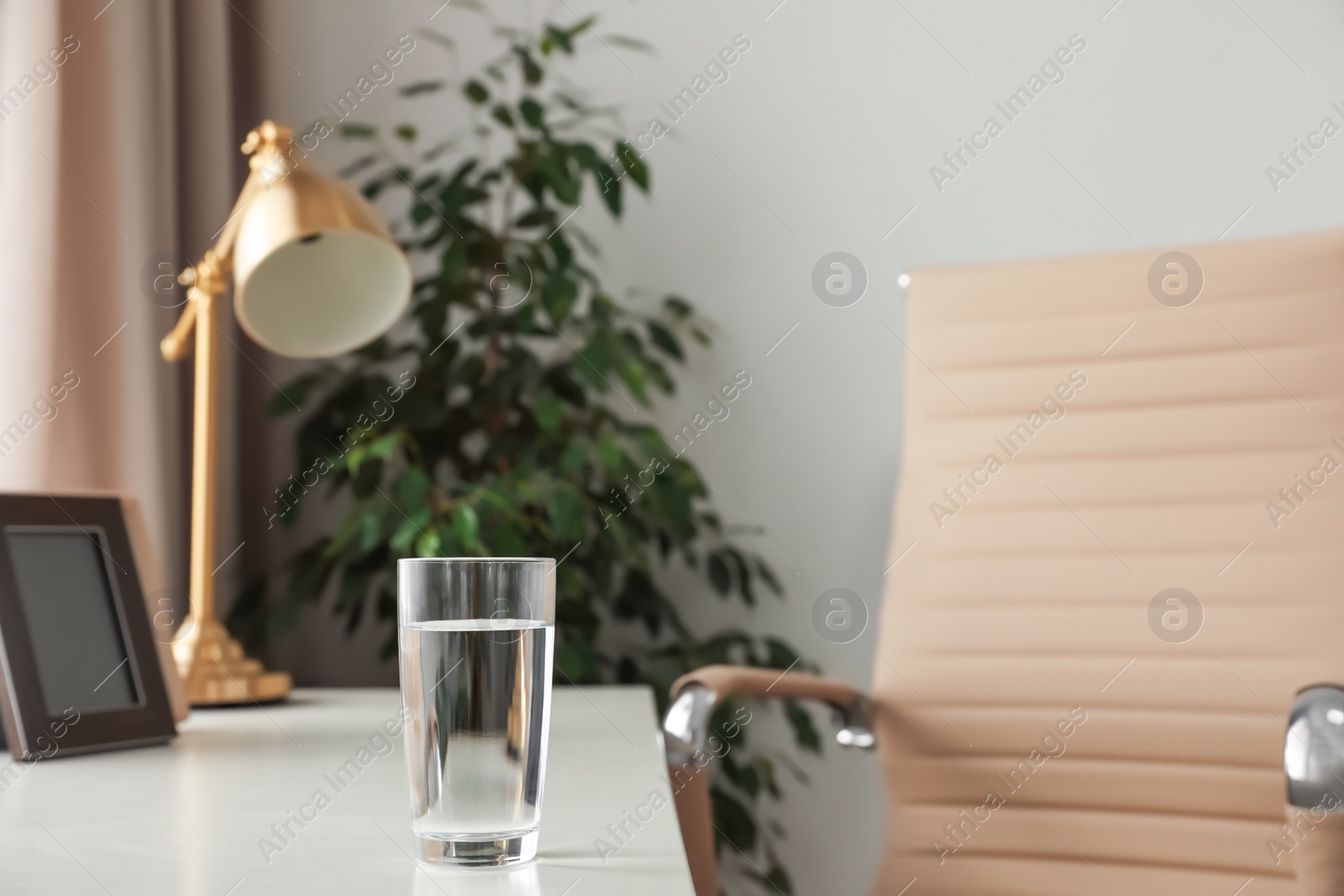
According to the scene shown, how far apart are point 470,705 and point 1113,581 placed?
0.84m

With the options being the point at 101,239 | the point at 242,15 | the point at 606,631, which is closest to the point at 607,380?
the point at 606,631

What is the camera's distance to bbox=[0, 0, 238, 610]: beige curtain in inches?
47.1

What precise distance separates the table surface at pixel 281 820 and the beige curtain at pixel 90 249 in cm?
49

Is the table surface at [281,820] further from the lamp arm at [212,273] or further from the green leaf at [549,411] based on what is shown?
the green leaf at [549,411]

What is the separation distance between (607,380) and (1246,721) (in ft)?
3.27

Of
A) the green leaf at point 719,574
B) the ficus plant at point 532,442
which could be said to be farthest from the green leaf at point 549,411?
the green leaf at point 719,574

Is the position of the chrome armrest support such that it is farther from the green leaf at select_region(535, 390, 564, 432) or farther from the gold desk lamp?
the green leaf at select_region(535, 390, 564, 432)

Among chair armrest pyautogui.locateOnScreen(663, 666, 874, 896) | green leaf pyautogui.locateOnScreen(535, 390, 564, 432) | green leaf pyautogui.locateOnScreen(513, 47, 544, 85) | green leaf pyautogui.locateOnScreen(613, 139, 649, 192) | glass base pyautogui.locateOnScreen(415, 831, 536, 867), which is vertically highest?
green leaf pyautogui.locateOnScreen(513, 47, 544, 85)

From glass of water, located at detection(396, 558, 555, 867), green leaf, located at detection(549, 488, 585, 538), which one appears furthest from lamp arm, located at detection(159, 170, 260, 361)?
glass of water, located at detection(396, 558, 555, 867)

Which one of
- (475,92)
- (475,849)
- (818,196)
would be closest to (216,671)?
(475,849)

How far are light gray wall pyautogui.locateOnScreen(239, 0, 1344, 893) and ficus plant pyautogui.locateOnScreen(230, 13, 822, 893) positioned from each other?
121 millimetres

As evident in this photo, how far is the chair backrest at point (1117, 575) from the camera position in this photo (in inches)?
41.8

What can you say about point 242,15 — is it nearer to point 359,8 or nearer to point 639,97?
point 359,8

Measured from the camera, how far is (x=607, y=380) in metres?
1.71
